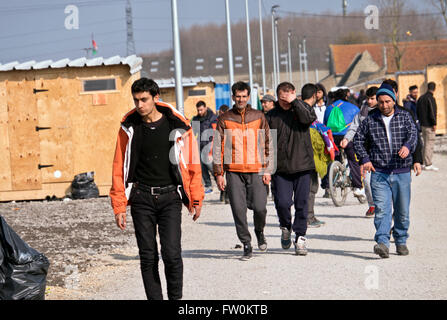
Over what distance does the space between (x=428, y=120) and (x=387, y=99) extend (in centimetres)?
1133

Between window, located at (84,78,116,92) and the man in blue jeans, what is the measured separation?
10.4 m

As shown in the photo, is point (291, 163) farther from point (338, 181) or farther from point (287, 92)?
point (338, 181)

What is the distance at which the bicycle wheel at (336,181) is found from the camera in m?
13.3

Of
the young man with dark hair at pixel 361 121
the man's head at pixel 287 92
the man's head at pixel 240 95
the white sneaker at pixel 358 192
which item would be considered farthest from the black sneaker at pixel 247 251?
the white sneaker at pixel 358 192

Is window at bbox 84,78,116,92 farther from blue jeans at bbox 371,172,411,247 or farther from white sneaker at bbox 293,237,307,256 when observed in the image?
blue jeans at bbox 371,172,411,247

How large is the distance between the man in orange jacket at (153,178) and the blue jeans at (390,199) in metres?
3.19

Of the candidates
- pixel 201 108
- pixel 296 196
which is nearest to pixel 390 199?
pixel 296 196

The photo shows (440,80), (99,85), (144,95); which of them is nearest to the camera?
(144,95)

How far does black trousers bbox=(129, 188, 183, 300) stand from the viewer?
20.3 ft

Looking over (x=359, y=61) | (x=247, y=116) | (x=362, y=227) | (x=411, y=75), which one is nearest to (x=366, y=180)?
(x=362, y=227)

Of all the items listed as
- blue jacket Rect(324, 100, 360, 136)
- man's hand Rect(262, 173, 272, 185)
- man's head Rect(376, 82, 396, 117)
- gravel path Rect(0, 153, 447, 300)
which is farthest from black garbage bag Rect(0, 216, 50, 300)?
blue jacket Rect(324, 100, 360, 136)

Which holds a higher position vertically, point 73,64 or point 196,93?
point 196,93

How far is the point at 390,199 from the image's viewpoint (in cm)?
886
